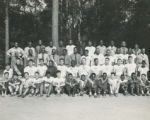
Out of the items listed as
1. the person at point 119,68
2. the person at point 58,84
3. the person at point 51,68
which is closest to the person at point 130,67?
the person at point 119,68

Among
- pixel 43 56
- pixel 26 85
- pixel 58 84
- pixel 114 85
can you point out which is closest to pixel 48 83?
pixel 58 84

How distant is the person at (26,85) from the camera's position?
1204cm

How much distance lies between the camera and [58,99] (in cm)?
1138

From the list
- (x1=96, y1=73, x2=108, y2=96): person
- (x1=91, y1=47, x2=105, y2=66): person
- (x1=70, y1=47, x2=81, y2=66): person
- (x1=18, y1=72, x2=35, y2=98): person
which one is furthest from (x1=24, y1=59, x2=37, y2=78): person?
(x1=96, y1=73, x2=108, y2=96): person

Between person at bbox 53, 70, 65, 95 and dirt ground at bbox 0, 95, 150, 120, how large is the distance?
0.58 meters

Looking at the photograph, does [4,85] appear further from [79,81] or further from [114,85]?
[114,85]

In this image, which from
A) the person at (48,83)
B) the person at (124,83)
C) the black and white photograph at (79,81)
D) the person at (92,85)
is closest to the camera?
the black and white photograph at (79,81)

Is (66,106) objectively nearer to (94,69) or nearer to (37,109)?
(37,109)

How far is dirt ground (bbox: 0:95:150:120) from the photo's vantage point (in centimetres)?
859

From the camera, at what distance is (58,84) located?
12.3 metres

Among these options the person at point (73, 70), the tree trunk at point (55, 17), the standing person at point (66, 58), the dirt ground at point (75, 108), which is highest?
the tree trunk at point (55, 17)

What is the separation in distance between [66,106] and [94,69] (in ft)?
11.4

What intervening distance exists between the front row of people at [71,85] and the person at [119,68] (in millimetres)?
403

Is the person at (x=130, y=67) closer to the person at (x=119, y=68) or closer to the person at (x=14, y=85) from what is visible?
the person at (x=119, y=68)
